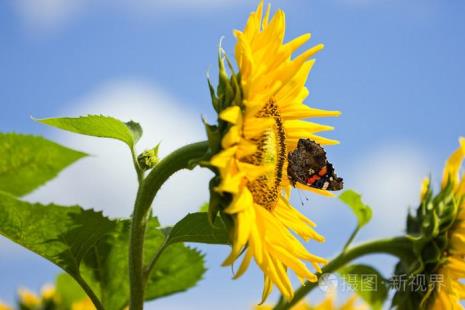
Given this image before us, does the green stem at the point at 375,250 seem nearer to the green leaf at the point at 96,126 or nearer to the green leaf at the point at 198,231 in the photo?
the green leaf at the point at 198,231

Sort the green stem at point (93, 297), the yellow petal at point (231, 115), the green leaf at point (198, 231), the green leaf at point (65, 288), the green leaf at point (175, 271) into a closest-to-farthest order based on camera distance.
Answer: the yellow petal at point (231, 115) → the green leaf at point (198, 231) → the green stem at point (93, 297) → the green leaf at point (175, 271) → the green leaf at point (65, 288)

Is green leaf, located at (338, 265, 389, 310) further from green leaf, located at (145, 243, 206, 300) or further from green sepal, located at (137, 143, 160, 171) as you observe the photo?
green sepal, located at (137, 143, 160, 171)

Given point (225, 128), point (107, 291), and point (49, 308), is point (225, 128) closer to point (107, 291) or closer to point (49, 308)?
point (107, 291)

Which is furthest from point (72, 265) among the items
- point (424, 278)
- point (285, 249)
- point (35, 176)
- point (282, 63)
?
point (424, 278)

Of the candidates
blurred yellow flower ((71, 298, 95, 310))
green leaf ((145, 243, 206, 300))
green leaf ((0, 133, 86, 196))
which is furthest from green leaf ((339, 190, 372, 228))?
green leaf ((0, 133, 86, 196))

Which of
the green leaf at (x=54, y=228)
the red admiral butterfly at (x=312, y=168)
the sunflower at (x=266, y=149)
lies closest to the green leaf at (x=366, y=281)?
the sunflower at (x=266, y=149)

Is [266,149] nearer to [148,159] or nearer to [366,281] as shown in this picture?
[148,159]

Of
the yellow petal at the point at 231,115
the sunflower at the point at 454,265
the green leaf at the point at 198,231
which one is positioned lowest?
the sunflower at the point at 454,265
